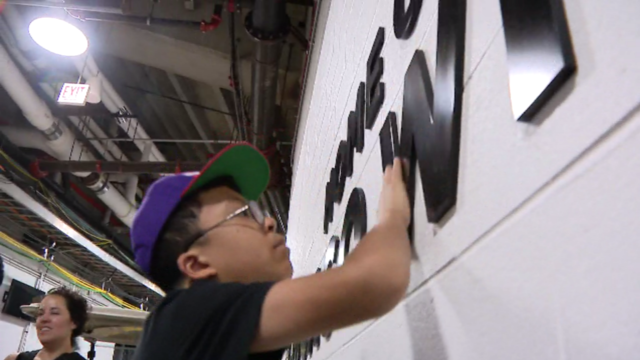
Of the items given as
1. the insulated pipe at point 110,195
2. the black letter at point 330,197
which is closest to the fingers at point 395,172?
the black letter at point 330,197

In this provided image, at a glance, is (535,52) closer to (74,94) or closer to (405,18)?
(405,18)

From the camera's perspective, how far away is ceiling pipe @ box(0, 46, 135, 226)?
3.57m

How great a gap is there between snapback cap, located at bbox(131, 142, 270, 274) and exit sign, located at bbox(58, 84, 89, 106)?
282cm

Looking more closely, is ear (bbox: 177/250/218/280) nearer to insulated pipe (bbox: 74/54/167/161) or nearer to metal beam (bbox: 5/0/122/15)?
metal beam (bbox: 5/0/122/15)

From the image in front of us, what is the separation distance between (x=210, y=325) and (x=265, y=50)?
104 inches

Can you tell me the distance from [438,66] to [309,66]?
234 centimetres

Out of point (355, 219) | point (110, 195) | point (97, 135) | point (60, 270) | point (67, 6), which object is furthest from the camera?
point (60, 270)

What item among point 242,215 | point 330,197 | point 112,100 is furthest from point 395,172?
point 112,100

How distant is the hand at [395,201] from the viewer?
860 millimetres

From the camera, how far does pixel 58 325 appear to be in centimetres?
255

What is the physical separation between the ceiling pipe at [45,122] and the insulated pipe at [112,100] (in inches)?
17.1

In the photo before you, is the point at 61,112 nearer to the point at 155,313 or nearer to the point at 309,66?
the point at 309,66

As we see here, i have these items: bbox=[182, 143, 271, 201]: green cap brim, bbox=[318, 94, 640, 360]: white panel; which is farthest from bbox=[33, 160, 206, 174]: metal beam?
bbox=[318, 94, 640, 360]: white panel

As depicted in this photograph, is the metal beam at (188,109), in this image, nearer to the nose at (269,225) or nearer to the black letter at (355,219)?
the black letter at (355,219)
